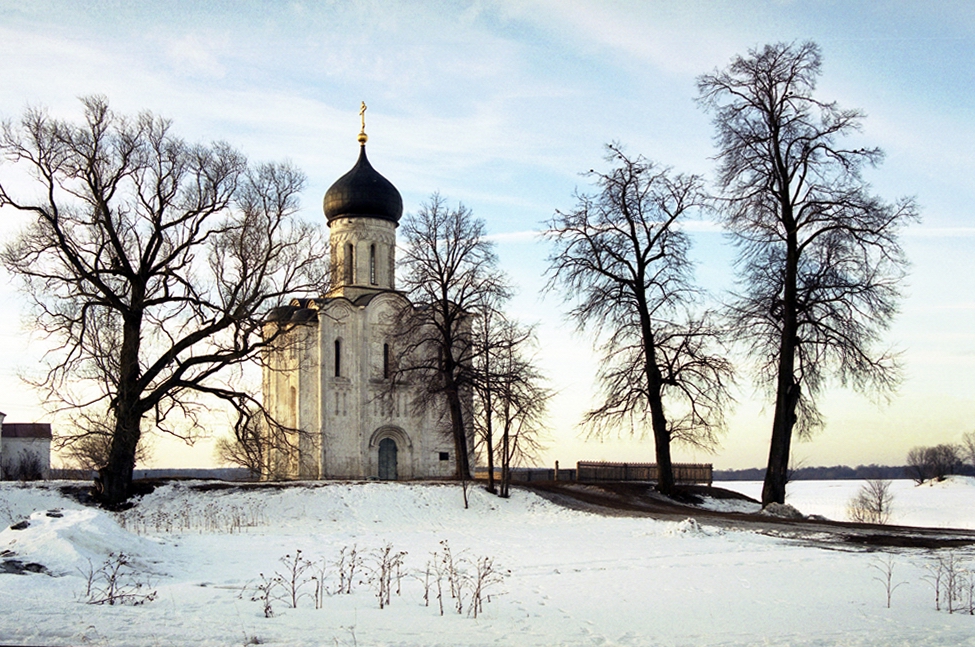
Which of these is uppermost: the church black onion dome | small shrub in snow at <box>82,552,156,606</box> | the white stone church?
the church black onion dome

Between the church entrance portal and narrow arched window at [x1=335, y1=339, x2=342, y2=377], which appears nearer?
narrow arched window at [x1=335, y1=339, x2=342, y2=377]

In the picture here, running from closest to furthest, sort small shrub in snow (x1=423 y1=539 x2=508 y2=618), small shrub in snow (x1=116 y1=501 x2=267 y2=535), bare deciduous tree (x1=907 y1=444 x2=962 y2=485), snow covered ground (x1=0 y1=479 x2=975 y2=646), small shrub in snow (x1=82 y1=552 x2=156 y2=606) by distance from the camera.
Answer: snow covered ground (x1=0 y1=479 x2=975 y2=646)
small shrub in snow (x1=82 y1=552 x2=156 y2=606)
small shrub in snow (x1=423 y1=539 x2=508 y2=618)
small shrub in snow (x1=116 y1=501 x2=267 y2=535)
bare deciduous tree (x1=907 y1=444 x2=962 y2=485)

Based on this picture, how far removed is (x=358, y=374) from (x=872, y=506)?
31.0 metres

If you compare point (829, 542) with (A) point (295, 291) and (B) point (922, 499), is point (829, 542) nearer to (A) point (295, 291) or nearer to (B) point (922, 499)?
(A) point (295, 291)

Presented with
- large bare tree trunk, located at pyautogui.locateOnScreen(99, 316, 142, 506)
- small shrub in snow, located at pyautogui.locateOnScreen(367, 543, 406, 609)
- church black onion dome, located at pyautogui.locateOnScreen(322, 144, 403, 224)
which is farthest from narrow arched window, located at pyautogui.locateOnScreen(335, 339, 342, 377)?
small shrub in snow, located at pyautogui.locateOnScreen(367, 543, 406, 609)

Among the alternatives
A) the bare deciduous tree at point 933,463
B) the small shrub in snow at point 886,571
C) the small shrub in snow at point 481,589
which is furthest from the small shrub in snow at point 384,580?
the bare deciduous tree at point 933,463

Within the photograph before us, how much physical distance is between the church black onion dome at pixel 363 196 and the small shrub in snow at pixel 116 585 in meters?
28.5

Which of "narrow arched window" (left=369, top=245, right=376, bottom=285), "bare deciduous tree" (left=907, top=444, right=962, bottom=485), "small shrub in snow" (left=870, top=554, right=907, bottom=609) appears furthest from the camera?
"bare deciduous tree" (left=907, top=444, right=962, bottom=485)

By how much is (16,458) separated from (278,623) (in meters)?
57.7

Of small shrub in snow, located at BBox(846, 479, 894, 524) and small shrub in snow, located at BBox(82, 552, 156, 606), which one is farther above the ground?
small shrub in snow, located at BBox(82, 552, 156, 606)

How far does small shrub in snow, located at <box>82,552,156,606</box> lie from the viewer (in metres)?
10.6

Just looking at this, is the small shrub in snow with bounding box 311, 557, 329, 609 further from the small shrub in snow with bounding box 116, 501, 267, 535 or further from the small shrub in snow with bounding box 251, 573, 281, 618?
the small shrub in snow with bounding box 116, 501, 267, 535

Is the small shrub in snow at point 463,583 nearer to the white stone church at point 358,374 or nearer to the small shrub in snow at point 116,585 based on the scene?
the small shrub in snow at point 116,585

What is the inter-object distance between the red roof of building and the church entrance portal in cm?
3283
